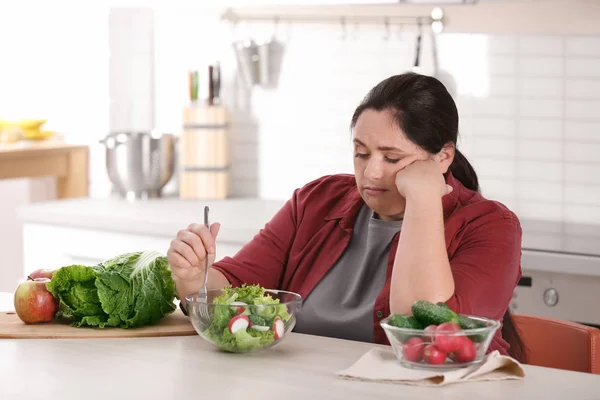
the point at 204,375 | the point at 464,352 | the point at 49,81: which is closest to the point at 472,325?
the point at 464,352

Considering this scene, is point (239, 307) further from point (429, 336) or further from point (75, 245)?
point (75, 245)

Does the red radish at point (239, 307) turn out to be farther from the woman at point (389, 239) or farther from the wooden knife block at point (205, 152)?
the wooden knife block at point (205, 152)

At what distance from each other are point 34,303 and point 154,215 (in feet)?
5.02

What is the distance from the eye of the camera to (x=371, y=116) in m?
2.18

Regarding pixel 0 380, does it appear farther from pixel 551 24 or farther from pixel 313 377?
pixel 551 24

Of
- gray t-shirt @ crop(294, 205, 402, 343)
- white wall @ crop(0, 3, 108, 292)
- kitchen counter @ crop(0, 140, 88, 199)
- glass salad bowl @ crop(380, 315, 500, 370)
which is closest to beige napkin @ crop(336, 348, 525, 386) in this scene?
glass salad bowl @ crop(380, 315, 500, 370)

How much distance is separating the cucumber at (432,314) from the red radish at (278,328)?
0.27 m

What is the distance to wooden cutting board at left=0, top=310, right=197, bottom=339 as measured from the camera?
6.59 ft

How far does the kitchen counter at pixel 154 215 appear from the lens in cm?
343

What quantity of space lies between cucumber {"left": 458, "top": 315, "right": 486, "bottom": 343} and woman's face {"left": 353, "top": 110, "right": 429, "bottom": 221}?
0.50 m

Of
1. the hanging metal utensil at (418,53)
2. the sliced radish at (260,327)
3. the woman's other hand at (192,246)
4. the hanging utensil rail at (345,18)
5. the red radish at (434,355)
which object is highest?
the hanging utensil rail at (345,18)

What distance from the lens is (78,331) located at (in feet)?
6.70

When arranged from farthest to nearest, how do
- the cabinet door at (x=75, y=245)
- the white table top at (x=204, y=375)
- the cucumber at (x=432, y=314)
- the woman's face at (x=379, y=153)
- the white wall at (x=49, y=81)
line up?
1. the white wall at (x=49, y=81)
2. the cabinet door at (x=75, y=245)
3. the woman's face at (x=379, y=153)
4. the cucumber at (x=432, y=314)
5. the white table top at (x=204, y=375)

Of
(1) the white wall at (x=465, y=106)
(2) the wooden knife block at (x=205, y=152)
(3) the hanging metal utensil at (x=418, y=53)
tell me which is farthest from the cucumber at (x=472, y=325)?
(2) the wooden knife block at (x=205, y=152)
